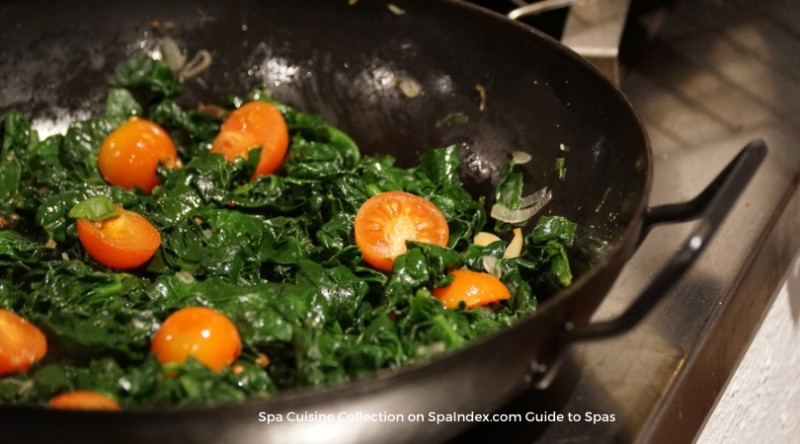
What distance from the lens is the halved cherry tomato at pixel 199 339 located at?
4.41ft

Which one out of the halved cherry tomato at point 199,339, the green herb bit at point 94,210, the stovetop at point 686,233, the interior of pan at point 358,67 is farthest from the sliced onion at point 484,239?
the green herb bit at point 94,210

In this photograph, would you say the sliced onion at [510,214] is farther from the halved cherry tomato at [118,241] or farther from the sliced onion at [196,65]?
the sliced onion at [196,65]

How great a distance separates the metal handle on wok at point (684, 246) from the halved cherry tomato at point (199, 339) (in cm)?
48

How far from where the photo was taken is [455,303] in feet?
5.27

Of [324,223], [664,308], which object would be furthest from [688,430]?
[324,223]

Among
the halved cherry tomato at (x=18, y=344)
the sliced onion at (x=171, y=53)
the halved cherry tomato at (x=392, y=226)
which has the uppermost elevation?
the sliced onion at (x=171, y=53)

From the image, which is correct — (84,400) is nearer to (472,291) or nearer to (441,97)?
(472,291)

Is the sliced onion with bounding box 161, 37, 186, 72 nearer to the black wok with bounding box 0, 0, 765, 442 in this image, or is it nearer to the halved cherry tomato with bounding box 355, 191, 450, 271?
the black wok with bounding box 0, 0, 765, 442

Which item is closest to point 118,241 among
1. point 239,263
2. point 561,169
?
point 239,263

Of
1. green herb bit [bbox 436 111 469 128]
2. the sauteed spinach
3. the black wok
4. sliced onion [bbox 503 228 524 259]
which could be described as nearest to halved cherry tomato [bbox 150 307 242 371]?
the sauteed spinach

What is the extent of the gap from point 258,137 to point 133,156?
0.95 ft

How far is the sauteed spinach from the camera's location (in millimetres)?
1371

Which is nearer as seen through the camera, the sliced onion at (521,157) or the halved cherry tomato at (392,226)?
the halved cherry tomato at (392,226)

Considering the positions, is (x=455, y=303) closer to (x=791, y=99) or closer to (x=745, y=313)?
(x=745, y=313)
